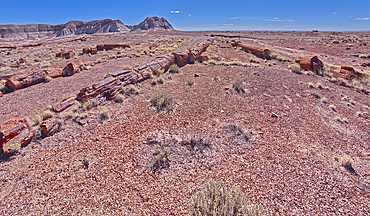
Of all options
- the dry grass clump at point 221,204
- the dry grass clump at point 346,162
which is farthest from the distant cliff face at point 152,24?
the dry grass clump at point 221,204

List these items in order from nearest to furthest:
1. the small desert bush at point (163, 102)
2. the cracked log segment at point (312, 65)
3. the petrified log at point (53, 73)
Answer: the small desert bush at point (163, 102) < the petrified log at point (53, 73) < the cracked log segment at point (312, 65)

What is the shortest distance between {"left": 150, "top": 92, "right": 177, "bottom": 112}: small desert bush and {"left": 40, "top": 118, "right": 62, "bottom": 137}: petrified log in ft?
12.6

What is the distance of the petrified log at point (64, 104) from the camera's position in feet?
22.0

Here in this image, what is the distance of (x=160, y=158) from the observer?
14.8 ft

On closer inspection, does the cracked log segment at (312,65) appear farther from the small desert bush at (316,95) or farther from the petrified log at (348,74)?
the small desert bush at (316,95)

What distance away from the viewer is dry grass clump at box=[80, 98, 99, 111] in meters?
6.90

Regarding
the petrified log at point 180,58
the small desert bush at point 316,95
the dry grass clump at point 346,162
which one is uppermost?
the petrified log at point 180,58

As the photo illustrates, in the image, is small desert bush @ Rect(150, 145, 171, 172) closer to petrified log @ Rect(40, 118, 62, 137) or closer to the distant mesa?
petrified log @ Rect(40, 118, 62, 137)

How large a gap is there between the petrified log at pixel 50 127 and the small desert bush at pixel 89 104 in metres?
1.24

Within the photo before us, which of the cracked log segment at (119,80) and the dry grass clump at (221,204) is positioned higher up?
the cracked log segment at (119,80)

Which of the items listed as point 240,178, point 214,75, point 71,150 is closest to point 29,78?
point 71,150

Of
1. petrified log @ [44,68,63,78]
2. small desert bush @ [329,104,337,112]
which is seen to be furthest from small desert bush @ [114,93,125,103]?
small desert bush @ [329,104,337,112]

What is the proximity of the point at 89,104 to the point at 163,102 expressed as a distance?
136 inches

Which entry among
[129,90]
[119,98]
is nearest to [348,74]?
[129,90]
